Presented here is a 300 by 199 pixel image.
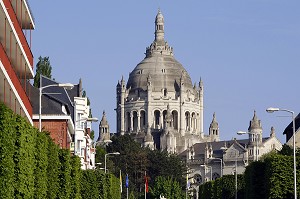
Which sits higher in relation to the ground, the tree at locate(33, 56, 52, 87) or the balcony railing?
the tree at locate(33, 56, 52, 87)

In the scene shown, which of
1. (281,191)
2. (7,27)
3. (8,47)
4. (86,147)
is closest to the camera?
(7,27)

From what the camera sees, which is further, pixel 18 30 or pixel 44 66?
pixel 44 66

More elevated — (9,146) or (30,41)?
(30,41)

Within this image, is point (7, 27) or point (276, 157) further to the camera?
point (276, 157)

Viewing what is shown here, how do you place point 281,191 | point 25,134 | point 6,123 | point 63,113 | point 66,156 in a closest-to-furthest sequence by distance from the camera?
point 6,123 → point 25,134 → point 66,156 → point 281,191 → point 63,113

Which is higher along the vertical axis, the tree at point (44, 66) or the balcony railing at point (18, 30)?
the tree at point (44, 66)

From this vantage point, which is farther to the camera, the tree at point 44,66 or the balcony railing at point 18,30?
the tree at point 44,66

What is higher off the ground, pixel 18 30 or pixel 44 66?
pixel 44 66

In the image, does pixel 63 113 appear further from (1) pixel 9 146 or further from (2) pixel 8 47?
(1) pixel 9 146

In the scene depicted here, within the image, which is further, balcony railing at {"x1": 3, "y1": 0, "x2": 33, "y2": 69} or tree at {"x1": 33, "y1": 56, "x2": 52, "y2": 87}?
tree at {"x1": 33, "y1": 56, "x2": 52, "y2": 87}

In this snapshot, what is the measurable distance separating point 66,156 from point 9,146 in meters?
27.7

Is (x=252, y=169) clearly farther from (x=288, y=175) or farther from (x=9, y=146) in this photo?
(x=9, y=146)

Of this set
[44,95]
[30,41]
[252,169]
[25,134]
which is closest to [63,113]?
[44,95]

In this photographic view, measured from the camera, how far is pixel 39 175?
60719mm
